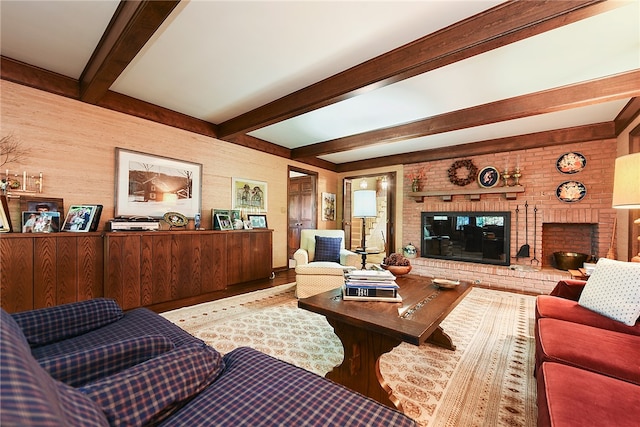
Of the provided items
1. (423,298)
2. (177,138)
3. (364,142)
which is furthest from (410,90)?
(177,138)

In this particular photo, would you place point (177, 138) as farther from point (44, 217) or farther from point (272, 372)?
point (272, 372)

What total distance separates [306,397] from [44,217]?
3.24 meters

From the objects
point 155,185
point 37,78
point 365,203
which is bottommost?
point 365,203

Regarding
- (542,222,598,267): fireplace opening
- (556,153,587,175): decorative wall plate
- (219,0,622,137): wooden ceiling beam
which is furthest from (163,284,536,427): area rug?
(219,0,622,137): wooden ceiling beam

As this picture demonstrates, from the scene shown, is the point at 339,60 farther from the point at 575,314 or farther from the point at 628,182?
the point at 575,314

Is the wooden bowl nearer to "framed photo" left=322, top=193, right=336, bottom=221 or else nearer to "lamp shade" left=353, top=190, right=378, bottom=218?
"lamp shade" left=353, top=190, right=378, bottom=218

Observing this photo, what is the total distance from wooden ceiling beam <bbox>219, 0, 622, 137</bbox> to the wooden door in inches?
138

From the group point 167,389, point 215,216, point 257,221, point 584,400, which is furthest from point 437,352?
point 257,221

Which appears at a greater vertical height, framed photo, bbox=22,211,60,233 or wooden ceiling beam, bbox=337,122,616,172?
wooden ceiling beam, bbox=337,122,616,172

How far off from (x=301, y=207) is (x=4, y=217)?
502 centimetres

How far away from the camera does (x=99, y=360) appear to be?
94 centimetres

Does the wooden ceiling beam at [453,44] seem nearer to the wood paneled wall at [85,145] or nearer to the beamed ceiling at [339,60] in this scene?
the beamed ceiling at [339,60]

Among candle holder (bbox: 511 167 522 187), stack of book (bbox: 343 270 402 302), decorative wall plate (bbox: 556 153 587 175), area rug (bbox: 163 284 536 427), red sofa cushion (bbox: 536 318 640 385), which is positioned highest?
decorative wall plate (bbox: 556 153 587 175)

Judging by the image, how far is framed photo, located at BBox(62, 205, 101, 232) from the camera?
279cm
